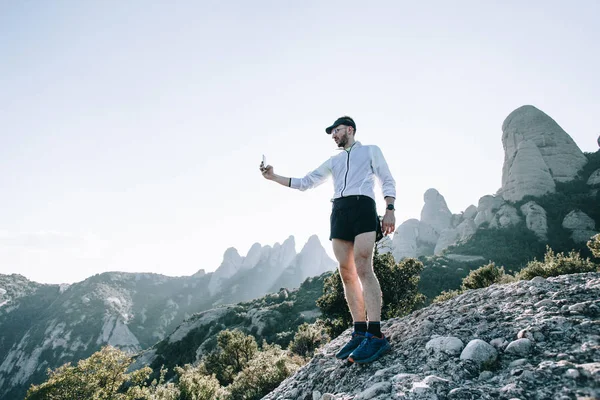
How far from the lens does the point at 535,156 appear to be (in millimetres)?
70750

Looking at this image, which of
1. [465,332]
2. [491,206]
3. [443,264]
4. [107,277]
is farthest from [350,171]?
[107,277]

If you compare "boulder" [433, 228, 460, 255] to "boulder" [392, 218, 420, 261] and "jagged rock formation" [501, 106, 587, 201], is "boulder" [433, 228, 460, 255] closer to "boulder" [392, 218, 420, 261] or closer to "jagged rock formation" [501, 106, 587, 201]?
"boulder" [392, 218, 420, 261]

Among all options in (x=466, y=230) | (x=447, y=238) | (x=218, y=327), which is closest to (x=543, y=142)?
(x=466, y=230)

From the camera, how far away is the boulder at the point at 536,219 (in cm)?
5916

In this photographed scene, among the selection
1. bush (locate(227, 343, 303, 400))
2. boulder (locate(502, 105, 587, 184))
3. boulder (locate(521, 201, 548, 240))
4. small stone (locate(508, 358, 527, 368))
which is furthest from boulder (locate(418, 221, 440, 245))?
small stone (locate(508, 358, 527, 368))

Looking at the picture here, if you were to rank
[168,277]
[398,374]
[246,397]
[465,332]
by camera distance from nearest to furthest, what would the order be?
[398,374] < [465,332] < [246,397] < [168,277]

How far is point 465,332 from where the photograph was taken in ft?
10.4

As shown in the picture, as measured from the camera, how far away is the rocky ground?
1.95m

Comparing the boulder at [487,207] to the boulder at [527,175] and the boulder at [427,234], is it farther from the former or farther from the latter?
the boulder at [427,234]

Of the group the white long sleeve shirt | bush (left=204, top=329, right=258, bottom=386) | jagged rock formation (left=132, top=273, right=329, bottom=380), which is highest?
the white long sleeve shirt

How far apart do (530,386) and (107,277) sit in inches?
6508

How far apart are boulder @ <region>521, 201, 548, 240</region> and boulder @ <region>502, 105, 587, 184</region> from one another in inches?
448

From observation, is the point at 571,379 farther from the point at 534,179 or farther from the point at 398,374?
the point at 534,179

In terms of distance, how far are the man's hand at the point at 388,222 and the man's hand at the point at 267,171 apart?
6.14 ft
